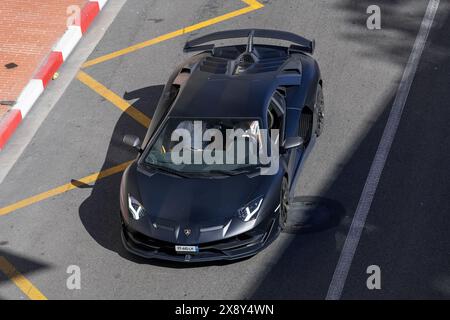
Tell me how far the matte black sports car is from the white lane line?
32.3 inches

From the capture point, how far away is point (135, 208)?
11.0 m

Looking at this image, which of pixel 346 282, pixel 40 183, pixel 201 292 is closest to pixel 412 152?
pixel 346 282

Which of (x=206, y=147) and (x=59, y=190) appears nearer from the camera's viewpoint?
(x=206, y=147)

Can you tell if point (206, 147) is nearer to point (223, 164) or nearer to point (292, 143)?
point (223, 164)

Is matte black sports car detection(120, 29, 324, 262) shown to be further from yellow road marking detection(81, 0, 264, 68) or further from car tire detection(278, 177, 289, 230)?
yellow road marking detection(81, 0, 264, 68)

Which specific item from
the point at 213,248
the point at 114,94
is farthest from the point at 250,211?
the point at 114,94

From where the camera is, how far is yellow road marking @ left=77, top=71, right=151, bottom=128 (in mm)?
14016

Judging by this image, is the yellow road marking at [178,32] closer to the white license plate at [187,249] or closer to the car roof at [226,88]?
the car roof at [226,88]

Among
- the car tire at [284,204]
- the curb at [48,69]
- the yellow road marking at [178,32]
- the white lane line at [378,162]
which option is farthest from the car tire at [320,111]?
the curb at [48,69]

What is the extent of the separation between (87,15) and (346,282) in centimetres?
776

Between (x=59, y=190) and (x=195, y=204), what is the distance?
259cm

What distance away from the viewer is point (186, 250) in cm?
1059
